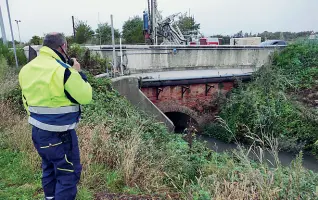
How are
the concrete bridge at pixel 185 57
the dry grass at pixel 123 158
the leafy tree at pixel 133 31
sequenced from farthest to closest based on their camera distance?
the leafy tree at pixel 133 31 < the concrete bridge at pixel 185 57 < the dry grass at pixel 123 158

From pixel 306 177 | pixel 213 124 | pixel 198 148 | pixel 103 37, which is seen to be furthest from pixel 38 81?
pixel 103 37

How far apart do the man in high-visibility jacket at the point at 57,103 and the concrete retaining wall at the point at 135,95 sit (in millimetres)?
6245

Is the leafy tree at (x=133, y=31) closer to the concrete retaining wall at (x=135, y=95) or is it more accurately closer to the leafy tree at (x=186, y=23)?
the leafy tree at (x=186, y=23)

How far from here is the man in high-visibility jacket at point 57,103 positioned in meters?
2.58

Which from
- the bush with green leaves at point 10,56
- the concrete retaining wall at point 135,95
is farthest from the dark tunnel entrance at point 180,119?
the bush with green leaves at point 10,56

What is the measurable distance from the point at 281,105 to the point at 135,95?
6452mm

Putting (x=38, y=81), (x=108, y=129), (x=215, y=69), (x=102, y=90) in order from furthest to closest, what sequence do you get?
(x=215, y=69)
(x=102, y=90)
(x=108, y=129)
(x=38, y=81)

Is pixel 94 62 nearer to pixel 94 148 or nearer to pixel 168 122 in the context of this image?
pixel 168 122

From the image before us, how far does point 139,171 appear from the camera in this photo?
13.0 ft

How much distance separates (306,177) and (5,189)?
4.13 meters

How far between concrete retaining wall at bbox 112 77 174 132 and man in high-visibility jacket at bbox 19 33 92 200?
624cm

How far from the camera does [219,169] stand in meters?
4.32

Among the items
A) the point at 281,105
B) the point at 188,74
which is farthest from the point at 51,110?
the point at 281,105

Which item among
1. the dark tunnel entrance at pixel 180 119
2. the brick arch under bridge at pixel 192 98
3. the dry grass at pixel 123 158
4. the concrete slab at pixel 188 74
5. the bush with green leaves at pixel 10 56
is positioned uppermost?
the bush with green leaves at pixel 10 56
